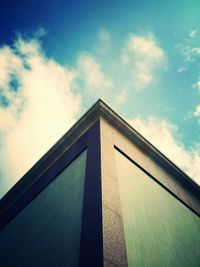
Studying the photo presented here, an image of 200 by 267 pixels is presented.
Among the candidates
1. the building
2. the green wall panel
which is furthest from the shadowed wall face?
the green wall panel

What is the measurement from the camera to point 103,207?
13.5 ft

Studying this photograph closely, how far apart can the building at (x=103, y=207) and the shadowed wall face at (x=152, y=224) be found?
26mm

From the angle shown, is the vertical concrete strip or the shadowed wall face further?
the shadowed wall face

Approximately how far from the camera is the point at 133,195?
5711mm

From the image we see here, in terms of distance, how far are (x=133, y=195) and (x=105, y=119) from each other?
9.08 ft

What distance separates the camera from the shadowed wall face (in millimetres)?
4579

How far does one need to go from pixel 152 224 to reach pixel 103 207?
2.10 meters

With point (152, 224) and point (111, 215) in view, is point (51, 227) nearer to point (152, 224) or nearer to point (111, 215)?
point (111, 215)

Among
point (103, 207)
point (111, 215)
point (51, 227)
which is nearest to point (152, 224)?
point (111, 215)

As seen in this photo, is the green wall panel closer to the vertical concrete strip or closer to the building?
the building

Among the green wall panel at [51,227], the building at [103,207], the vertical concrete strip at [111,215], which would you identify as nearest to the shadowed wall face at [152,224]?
the building at [103,207]

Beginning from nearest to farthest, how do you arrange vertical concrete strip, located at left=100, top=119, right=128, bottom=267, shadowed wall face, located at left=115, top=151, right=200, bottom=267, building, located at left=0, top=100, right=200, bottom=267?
1. vertical concrete strip, located at left=100, top=119, right=128, bottom=267
2. building, located at left=0, top=100, right=200, bottom=267
3. shadowed wall face, located at left=115, top=151, right=200, bottom=267

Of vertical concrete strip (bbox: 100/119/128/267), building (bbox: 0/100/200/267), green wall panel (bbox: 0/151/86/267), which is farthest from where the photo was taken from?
green wall panel (bbox: 0/151/86/267)

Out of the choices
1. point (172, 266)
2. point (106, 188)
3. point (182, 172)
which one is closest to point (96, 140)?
point (106, 188)
